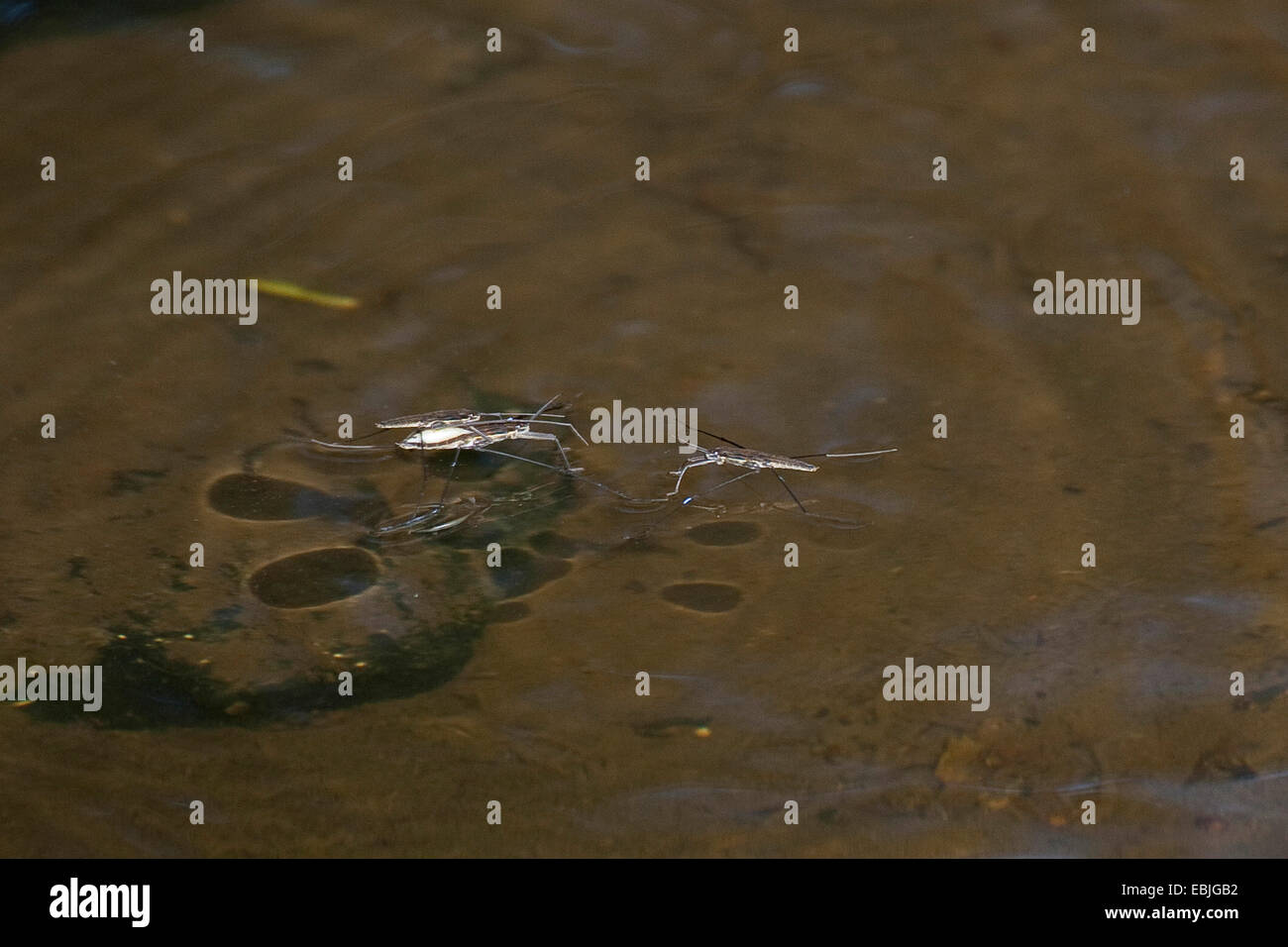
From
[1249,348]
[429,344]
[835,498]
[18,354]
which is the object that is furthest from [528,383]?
[1249,348]

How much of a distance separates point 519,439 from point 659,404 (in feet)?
1.53

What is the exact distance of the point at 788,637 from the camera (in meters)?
3.13

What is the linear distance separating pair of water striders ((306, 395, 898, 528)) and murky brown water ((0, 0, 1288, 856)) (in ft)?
0.22

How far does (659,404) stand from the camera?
3.52m

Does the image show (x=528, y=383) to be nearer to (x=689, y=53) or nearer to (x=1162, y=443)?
(x=689, y=53)

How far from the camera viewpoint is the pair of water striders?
132 inches

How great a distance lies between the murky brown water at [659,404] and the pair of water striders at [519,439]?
2.7 inches

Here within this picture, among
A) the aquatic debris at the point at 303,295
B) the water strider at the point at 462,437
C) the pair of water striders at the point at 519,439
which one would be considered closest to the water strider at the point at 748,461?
the pair of water striders at the point at 519,439

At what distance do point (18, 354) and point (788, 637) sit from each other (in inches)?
102

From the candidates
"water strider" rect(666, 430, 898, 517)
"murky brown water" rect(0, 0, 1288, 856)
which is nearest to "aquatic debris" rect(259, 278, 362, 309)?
"murky brown water" rect(0, 0, 1288, 856)

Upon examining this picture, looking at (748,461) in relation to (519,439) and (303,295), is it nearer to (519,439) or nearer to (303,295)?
(519,439)

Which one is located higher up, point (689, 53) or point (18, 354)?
point (689, 53)

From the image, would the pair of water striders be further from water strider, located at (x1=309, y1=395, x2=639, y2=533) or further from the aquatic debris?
the aquatic debris

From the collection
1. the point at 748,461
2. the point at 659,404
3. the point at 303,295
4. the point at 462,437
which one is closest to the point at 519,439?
the point at 462,437
